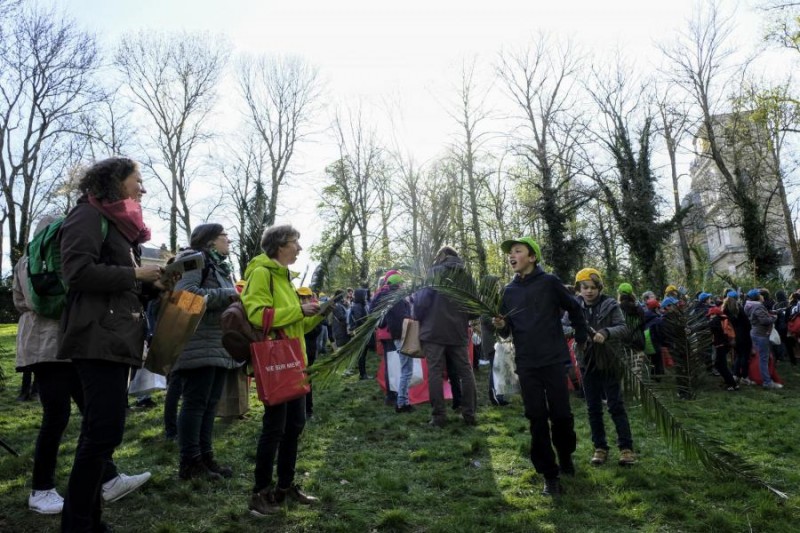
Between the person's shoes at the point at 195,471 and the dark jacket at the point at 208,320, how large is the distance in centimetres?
74

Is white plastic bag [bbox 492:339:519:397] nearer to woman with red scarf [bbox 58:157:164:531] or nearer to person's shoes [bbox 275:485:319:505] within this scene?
person's shoes [bbox 275:485:319:505]

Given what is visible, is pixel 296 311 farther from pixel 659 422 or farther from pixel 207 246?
pixel 659 422

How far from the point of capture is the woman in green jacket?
393 centimetres

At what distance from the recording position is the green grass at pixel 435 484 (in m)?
3.96

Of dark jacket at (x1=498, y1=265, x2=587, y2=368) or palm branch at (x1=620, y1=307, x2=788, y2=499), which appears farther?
dark jacket at (x1=498, y1=265, x2=587, y2=368)

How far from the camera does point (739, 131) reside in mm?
29203

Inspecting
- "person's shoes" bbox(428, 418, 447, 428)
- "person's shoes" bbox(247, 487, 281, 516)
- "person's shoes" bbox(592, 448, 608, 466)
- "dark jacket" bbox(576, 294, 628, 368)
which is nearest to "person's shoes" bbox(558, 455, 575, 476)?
"person's shoes" bbox(592, 448, 608, 466)

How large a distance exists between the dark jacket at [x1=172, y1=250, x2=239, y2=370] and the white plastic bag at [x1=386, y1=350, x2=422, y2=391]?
4.05m

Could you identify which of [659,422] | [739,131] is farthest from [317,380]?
[739,131]

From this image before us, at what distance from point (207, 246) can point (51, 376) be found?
64.4 inches

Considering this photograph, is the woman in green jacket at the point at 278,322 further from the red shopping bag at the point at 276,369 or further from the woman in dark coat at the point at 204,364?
the woman in dark coat at the point at 204,364

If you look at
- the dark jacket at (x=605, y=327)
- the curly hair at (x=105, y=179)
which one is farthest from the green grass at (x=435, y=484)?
the curly hair at (x=105, y=179)

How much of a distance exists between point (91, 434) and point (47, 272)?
1.00 meters

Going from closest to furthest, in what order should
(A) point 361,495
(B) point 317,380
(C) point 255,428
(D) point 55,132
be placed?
(B) point 317,380, (A) point 361,495, (C) point 255,428, (D) point 55,132
